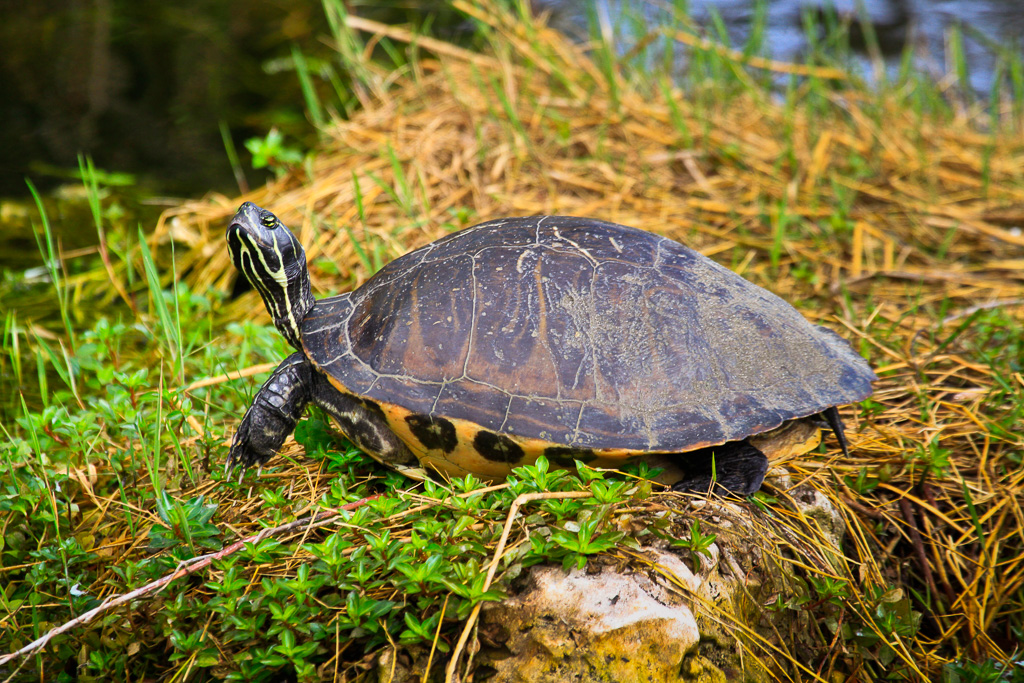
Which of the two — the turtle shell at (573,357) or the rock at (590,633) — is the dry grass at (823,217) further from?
the rock at (590,633)

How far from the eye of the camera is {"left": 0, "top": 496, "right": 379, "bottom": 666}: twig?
180 centimetres

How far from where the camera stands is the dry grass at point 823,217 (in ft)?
8.12

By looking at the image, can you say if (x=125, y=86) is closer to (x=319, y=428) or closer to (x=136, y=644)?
(x=319, y=428)

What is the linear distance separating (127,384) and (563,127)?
133 inches

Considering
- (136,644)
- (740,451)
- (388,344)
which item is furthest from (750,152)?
(136,644)

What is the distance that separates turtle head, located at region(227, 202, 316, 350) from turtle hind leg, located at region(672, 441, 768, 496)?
1583mm

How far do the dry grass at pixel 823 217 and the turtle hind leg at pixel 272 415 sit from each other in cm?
114

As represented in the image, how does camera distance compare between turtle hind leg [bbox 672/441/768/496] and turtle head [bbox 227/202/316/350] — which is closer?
turtle hind leg [bbox 672/441/768/496]

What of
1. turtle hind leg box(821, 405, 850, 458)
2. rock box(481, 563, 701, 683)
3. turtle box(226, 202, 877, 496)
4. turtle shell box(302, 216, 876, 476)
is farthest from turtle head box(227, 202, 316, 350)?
turtle hind leg box(821, 405, 850, 458)

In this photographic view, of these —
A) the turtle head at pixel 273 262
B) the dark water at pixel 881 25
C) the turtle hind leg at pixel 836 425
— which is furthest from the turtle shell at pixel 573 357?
the dark water at pixel 881 25

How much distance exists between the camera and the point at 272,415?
2.55 metres

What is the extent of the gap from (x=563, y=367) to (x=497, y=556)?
0.70 m

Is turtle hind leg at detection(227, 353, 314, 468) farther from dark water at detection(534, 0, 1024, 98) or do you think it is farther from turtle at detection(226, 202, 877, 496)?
dark water at detection(534, 0, 1024, 98)

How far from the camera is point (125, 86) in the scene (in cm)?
677
